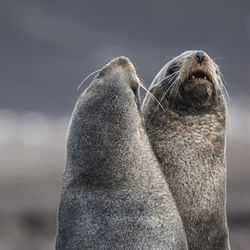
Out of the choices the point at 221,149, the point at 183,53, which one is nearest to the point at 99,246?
the point at 221,149

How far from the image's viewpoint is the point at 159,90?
45.4ft

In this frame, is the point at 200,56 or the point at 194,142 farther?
the point at 200,56

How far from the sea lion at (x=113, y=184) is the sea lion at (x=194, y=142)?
0.81 m

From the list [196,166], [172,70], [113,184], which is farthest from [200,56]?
[113,184]

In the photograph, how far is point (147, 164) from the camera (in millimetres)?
11859

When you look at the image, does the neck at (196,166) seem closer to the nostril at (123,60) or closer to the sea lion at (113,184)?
the sea lion at (113,184)

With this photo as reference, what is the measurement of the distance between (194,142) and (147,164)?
163cm

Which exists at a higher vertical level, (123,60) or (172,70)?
(172,70)

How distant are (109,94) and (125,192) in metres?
1.95

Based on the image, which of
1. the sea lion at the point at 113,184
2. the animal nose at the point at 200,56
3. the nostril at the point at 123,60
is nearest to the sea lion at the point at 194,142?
the animal nose at the point at 200,56

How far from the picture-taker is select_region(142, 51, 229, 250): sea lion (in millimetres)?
12625

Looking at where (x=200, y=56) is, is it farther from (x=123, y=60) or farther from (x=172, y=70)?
(x=123, y=60)

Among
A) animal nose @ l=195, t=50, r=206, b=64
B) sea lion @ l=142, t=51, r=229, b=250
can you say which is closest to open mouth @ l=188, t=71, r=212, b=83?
sea lion @ l=142, t=51, r=229, b=250

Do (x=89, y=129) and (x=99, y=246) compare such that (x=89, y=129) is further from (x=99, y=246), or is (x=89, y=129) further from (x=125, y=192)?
(x=99, y=246)
